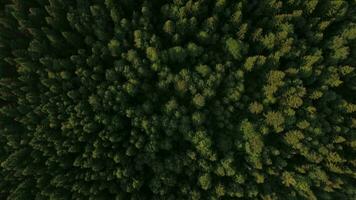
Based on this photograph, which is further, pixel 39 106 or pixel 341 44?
pixel 341 44

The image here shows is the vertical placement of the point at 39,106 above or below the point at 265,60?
below

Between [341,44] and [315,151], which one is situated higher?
[341,44]

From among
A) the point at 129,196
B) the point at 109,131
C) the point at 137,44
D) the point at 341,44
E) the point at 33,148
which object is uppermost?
the point at 341,44

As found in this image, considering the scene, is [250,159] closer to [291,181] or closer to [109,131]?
[291,181]

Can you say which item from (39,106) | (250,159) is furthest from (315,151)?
(39,106)

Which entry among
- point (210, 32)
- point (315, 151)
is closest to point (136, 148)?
point (210, 32)

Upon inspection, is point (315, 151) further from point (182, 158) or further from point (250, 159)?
point (182, 158)
